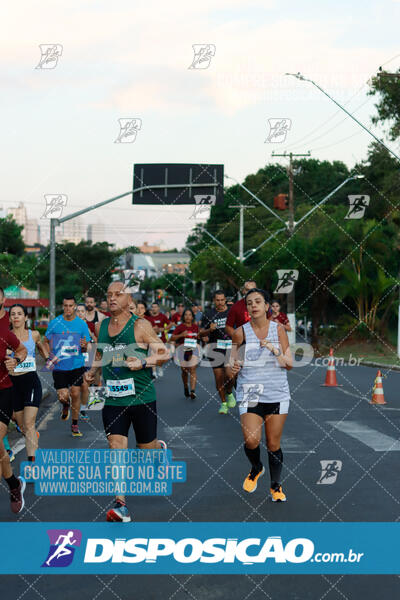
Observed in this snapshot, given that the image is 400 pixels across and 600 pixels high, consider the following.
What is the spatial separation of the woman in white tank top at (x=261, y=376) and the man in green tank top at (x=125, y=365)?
2.73 ft

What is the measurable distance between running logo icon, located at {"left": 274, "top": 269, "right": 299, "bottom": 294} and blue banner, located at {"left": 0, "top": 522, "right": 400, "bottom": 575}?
103 ft

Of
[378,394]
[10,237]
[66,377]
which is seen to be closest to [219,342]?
[378,394]

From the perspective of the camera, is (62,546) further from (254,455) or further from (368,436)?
(368,436)

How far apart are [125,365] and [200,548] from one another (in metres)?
1.70

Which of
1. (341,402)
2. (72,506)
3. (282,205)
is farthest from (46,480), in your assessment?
(282,205)

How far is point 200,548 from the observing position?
571cm

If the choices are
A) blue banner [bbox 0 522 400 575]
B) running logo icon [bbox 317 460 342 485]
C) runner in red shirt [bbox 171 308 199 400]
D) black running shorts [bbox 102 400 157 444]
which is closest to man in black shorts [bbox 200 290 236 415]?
runner in red shirt [bbox 171 308 199 400]

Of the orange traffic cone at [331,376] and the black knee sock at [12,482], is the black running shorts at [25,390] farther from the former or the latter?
the orange traffic cone at [331,376]

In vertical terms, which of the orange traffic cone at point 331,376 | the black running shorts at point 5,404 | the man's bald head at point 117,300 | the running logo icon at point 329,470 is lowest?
the orange traffic cone at point 331,376

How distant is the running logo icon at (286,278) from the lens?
1470 inches

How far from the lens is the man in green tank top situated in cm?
677

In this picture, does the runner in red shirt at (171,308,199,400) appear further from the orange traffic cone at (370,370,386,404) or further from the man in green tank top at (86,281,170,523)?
the man in green tank top at (86,281,170,523)

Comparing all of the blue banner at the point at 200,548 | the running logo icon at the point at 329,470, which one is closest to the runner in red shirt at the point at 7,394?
the blue banner at the point at 200,548

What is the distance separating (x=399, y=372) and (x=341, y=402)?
9150 millimetres
